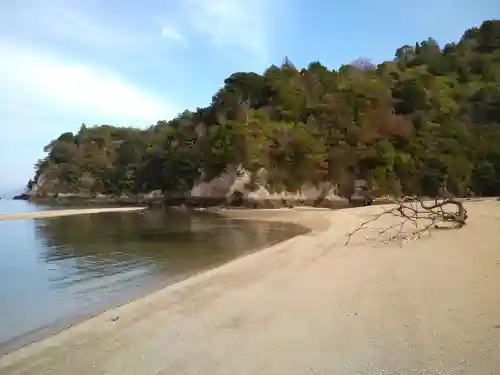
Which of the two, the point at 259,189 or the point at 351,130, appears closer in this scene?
the point at 259,189

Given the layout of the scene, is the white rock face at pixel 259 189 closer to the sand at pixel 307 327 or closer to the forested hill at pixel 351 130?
the forested hill at pixel 351 130

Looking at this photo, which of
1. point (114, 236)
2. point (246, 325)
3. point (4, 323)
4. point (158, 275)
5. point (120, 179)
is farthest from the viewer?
point (120, 179)

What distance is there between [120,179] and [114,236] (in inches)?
2654

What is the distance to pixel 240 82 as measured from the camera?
192 feet

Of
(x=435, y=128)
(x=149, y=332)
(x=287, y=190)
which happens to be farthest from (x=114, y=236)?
(x=435, y=128)

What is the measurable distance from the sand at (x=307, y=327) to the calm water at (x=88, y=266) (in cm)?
142

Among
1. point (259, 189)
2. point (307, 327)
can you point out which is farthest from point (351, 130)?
point (307, 327)

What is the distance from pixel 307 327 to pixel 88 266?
9.94 metres

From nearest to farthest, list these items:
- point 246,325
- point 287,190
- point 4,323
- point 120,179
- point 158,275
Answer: point 246,325 → point 4,323 → point 158,275 → point 287,190 → point 120,179

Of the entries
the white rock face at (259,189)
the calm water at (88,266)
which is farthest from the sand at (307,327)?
the white rock face at (259,189)

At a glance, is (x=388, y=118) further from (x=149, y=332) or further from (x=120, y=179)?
(x=120, y=179)

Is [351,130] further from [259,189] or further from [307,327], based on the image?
[307,327]

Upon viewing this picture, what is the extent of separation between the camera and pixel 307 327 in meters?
5.75

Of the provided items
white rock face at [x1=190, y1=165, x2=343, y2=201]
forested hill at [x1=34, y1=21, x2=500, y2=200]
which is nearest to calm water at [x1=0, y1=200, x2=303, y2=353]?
white rock face at [x1=190, y1=165, x2=343, y2=201]
